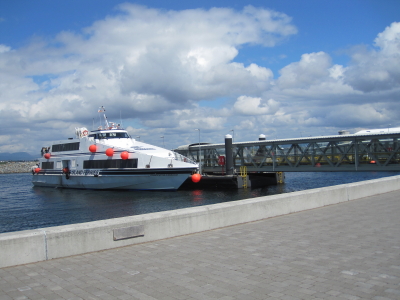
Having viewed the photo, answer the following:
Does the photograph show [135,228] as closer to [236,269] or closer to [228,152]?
[236,269]

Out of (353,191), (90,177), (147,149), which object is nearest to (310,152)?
(147,149)

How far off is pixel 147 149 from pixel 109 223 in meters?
30.2

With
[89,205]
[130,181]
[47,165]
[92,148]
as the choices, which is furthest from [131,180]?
[47,165]

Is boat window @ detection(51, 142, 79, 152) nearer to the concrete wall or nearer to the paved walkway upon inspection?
the concrete wall

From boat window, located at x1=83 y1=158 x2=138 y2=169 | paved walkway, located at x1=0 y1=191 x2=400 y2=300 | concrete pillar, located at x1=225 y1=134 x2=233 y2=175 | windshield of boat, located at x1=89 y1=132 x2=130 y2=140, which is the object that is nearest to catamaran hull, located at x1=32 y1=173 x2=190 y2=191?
boat window, located at x1=83 y1=158 x2=138 y2=169

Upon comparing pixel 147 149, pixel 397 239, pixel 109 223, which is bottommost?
pixel 397 239

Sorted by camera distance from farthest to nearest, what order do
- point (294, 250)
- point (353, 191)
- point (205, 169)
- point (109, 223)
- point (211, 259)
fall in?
point (205, 169) → point (353, 191) → point (109, 223) → point (294, 250) → point (211, 259)

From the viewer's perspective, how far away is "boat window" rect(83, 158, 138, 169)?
3634 cm

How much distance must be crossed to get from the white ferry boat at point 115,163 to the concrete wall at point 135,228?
990 inches

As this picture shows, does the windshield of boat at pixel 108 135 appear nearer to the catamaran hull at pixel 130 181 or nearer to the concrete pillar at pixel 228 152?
the catamaran hull at pixel 130 181

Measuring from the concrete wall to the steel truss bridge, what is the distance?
3081 cm

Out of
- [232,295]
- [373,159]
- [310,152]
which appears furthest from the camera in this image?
[310,152]

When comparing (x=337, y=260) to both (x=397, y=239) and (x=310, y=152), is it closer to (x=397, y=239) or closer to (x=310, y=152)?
(x=397, y=239)

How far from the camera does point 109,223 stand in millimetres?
7688
